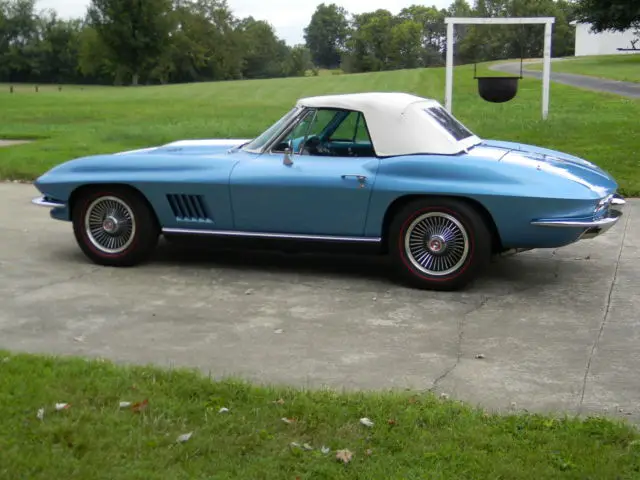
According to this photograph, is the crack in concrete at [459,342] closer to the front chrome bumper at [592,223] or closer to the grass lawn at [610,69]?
the front chrome bumper at [592,223]

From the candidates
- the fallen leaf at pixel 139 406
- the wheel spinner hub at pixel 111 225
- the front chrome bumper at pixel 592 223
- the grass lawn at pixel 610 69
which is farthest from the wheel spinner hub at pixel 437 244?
the grass lawn at pixel 610 69

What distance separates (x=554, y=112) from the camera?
22.2 metres

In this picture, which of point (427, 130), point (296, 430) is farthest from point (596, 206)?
point (296, 430)

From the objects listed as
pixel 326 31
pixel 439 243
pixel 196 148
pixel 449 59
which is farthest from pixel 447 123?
pixel 326 31

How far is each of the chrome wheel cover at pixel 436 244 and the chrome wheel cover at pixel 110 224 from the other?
2.32 m

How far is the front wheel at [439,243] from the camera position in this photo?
6.27m

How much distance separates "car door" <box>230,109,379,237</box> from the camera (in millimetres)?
6500

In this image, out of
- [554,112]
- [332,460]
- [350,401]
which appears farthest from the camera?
[554,112]

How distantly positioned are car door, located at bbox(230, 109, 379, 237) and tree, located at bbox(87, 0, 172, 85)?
287 feet

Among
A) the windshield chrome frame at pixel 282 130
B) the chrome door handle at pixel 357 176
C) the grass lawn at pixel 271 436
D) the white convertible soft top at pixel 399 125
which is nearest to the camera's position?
the grass lawn at pixel 271 436

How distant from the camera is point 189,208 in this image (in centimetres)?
693

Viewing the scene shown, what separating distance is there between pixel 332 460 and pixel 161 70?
92.9 m

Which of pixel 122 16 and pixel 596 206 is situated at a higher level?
pixel 122 16

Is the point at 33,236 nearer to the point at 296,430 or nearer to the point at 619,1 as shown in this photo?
the point at 296,430
